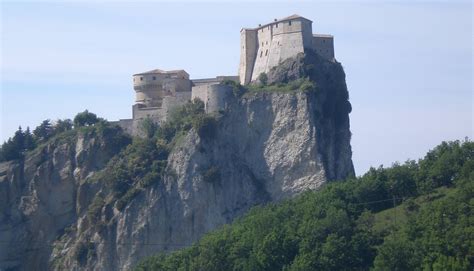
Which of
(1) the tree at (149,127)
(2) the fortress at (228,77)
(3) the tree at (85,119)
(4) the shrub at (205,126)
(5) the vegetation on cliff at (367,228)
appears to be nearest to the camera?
(5) the vegetation on cliff at (367,228)

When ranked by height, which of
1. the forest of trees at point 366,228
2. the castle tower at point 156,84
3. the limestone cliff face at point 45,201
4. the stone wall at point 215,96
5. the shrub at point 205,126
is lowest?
the forest of trees at point 366,228

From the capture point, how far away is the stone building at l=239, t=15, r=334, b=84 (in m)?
119

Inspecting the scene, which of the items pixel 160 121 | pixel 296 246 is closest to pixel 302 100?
pixel 160 121

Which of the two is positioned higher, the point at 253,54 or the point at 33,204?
the point at 253,54

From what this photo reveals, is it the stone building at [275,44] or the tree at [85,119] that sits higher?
the stone building at [275,44]

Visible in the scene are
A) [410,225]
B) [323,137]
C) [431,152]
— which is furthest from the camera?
[323,137]

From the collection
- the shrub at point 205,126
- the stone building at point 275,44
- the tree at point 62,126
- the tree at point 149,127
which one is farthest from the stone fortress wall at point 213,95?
the tree at point 62,126

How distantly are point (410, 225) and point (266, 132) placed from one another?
86.7 ft

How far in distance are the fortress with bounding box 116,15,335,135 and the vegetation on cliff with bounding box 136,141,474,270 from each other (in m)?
14.1

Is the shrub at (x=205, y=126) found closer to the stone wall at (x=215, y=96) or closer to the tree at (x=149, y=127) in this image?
the stone wall at (x=215, y=96)

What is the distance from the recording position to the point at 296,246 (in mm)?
97312

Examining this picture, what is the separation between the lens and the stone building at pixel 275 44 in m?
119

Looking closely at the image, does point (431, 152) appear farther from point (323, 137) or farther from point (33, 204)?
point (33, 204)

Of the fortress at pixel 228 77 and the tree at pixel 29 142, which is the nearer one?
the fortress at pixel 228 77
